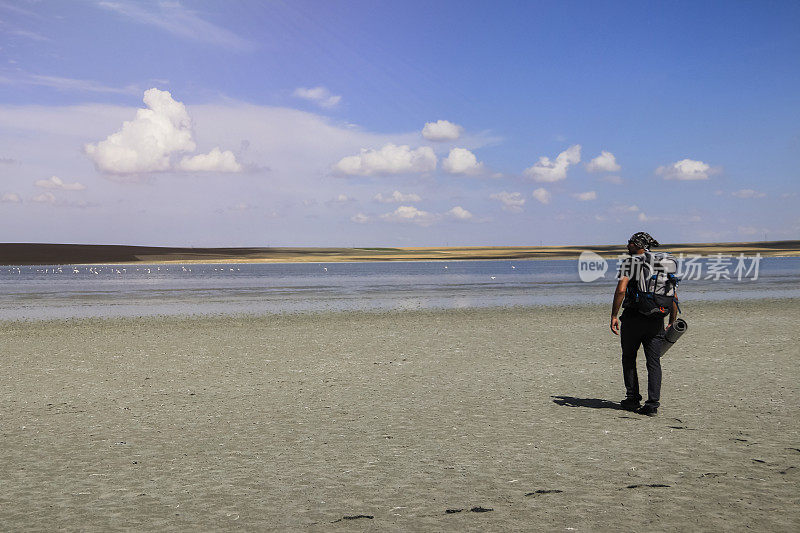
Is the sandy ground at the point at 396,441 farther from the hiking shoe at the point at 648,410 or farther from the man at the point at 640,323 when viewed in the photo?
the man at the point at 640,323

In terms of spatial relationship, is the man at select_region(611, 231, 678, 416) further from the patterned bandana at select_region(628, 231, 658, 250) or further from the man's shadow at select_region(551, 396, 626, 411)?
the man's shadow at select_region(551, 396, 626, 411)

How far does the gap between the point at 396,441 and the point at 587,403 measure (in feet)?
11.7

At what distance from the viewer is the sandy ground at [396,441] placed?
5.45 m

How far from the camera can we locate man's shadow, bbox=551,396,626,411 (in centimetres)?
952

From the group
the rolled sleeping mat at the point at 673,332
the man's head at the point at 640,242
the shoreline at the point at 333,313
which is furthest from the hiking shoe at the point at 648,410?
the shoreline at the point at 333,313

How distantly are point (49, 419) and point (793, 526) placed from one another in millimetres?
8915

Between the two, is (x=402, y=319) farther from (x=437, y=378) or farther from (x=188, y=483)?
(x=188, y=483)

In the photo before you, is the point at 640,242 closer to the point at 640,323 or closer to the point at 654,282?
the point at 654,282

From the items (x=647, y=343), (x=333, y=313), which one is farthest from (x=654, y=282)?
(x=333, y=313)

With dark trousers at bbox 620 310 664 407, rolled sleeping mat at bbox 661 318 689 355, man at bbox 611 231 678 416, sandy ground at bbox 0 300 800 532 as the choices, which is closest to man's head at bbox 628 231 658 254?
man at bbox 611 231 678 416

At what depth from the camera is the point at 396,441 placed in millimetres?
A: 7699

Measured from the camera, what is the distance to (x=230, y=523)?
524 centimetres

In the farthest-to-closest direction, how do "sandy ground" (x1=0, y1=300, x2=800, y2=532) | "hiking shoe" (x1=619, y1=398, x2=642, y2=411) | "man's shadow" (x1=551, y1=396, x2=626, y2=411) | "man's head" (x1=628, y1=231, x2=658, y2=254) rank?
"man's shadow" (x1=551, y1=396, x2=626, y2=411), "hiking shoe" (x1=619, y1=398, x2=642, y2=411), "man's head" (x1=628, y1=231, x2=658, y2=254), "sandy ground" (x1=0, y1=300, x2=800, y2=532)

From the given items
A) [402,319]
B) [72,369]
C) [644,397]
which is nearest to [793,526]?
[644,397]
